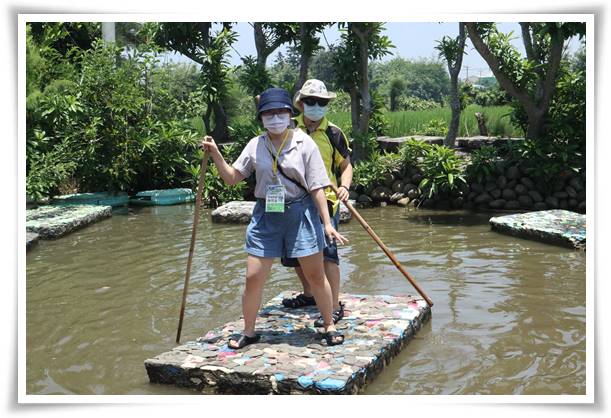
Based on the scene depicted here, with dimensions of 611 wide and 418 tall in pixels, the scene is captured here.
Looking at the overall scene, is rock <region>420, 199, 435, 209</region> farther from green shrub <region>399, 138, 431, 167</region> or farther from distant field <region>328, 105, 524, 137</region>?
distant field <region>328, 105, 524, 137</region>

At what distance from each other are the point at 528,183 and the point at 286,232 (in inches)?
298

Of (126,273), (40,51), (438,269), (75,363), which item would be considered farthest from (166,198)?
(75,363)

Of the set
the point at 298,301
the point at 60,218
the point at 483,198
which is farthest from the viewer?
the point at 483,198

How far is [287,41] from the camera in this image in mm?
14852

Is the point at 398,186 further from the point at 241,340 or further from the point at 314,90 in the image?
the point at 241,340

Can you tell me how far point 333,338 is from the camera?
439 cm

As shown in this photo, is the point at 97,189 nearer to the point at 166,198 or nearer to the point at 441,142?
the point at 166,198

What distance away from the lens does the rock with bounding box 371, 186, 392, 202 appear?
11.8m

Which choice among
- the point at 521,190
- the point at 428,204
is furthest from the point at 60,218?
the point at 521,190

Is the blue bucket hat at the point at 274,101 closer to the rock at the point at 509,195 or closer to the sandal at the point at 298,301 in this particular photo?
the sandal at the point at 298,301

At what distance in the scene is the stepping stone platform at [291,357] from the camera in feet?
12.8

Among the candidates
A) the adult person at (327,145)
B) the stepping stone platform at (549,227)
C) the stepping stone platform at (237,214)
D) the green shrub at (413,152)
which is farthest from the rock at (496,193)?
the adult person at (327,145)

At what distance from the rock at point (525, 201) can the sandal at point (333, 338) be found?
706 centimetres

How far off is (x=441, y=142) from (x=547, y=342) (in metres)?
8.62
